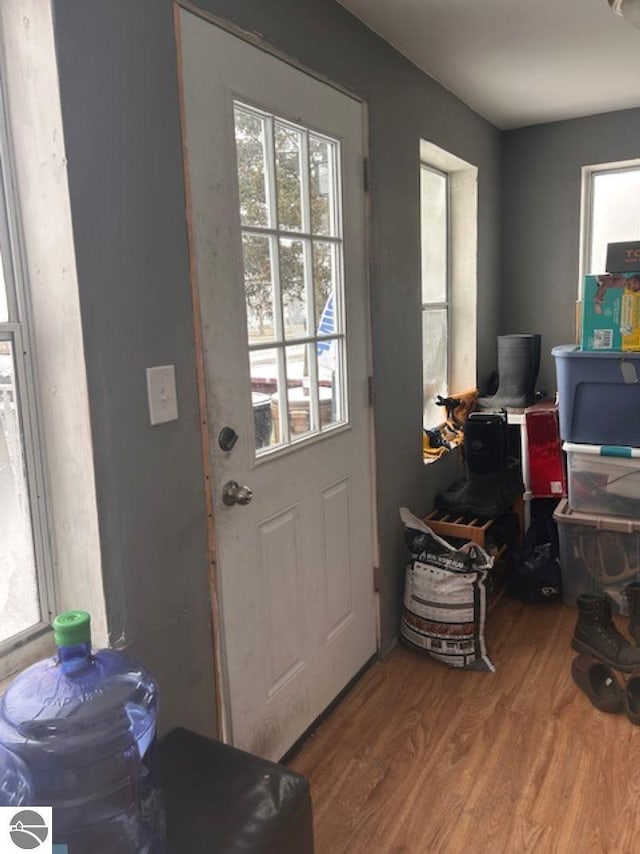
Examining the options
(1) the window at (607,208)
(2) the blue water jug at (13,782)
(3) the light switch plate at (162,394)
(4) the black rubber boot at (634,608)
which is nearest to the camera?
(2) the blue water jug at (13,782)

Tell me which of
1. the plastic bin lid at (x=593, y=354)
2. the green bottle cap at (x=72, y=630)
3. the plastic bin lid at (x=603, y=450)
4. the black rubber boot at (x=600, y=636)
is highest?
the plastic bin lid at (x=593, y=354)

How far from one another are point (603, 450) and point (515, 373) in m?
0.78

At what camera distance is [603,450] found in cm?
271

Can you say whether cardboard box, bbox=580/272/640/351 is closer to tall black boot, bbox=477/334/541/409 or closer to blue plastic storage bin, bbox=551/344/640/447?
blue plastic storage bin, bbox=551/344/640/447

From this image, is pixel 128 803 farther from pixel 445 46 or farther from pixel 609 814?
pixel 445 46

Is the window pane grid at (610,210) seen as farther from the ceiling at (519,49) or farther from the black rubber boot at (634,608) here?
the black rubber boot at (634,608)

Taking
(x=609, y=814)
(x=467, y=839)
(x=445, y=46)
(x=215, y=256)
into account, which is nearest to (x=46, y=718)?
(x=215, y=256)

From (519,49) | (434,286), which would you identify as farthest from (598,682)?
(519,49)

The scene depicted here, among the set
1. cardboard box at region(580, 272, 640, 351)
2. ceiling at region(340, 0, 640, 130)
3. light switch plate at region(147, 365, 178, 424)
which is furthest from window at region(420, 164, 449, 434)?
light switch plate at region(147, 365, 178, 424)

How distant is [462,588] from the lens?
2.36 meters

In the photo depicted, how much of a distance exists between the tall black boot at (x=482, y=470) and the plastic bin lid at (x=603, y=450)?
0.28m

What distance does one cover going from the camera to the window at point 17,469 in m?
1.28

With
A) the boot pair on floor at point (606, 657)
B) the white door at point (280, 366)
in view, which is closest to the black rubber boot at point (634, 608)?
the boot pair on floor at point (606, 657)

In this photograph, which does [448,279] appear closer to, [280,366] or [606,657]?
[280,366]
